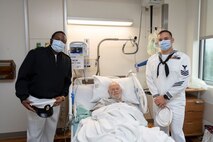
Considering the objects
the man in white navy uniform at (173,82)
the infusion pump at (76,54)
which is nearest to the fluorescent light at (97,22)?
the infusion pump at (76,54)

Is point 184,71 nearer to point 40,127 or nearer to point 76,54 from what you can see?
point 76,54

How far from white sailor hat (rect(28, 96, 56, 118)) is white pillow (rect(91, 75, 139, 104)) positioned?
0.65m

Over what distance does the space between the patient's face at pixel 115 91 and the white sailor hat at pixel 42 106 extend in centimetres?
77

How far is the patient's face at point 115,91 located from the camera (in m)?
2.42

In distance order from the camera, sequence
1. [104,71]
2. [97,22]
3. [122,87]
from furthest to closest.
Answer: [104,71]
[97,22]
[122,87]

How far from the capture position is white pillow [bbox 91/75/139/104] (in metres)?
2.48

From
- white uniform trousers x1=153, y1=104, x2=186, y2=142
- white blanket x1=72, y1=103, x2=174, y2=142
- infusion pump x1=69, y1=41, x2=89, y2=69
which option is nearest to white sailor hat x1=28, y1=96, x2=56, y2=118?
white blanket x1=72, y1=103, x2=174, y2=142

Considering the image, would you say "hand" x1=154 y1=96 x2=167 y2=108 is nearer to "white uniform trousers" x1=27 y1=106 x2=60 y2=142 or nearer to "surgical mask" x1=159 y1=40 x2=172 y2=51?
"surgical mask" x1=159 y1=40 x2=172 y2=51

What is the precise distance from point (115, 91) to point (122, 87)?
0.58ft

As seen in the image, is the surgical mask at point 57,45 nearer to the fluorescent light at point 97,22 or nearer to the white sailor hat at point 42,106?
the white sailor hat at point 42,106

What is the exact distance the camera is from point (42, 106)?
199 cm

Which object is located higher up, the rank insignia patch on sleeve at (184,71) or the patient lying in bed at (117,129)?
the rank insignia patch on sleeve at (184,71)

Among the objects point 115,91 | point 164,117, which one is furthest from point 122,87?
point 164,117

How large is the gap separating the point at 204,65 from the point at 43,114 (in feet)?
8.54
